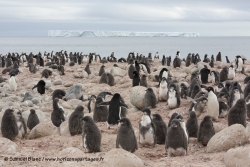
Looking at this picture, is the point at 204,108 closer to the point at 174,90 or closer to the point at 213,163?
the point at 174,90

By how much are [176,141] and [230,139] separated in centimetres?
103

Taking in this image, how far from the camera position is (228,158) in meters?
6.25

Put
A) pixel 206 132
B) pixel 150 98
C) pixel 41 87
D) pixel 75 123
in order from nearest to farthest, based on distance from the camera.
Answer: pixel 206 132 → pixel 75 123 → pixel 150 98 → pixel 41 87

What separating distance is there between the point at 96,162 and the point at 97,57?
27.9 m

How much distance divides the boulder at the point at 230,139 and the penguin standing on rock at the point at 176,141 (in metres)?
0.60

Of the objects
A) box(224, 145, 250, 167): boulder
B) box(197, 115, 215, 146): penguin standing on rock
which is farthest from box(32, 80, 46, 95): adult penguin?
box(224, 145, 250, 167): boulder

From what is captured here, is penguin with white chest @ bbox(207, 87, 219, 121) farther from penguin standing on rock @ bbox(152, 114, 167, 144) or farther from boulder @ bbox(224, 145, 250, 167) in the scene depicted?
boulder @ bbox(224, 145, 250, 167)

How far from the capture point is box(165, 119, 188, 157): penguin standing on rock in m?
7.20

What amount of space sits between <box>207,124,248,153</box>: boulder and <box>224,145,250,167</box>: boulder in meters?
0.82

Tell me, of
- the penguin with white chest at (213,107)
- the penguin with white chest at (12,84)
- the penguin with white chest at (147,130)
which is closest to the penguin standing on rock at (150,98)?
the penguin with white chest at (213,107)

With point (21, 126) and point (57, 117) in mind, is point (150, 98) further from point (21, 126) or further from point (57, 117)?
point (21, 126)

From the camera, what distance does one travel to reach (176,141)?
7188 millimetres

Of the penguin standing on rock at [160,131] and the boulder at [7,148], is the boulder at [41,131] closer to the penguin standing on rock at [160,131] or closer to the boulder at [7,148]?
the boulder at [7,148]

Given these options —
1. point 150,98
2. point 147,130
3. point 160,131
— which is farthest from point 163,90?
point 147,130
